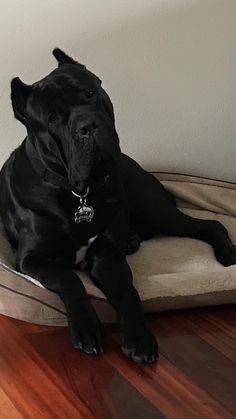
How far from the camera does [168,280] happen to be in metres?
1.66

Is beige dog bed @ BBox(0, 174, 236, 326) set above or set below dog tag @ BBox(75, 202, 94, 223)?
below

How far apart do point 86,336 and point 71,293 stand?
4.7 inches

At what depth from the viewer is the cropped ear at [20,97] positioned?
1.59m

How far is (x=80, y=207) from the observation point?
170 centimetres

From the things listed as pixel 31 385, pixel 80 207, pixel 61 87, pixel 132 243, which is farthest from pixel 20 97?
pixel 31 385

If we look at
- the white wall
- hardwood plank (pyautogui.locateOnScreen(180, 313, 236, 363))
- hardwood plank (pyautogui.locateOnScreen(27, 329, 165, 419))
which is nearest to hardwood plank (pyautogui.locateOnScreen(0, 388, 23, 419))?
hardwood plank (pyautogui.locateOnScreen(27, 329, 165, 419))

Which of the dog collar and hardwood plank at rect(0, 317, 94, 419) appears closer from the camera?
hardwood plank at rect(0, 317, 94, 419)

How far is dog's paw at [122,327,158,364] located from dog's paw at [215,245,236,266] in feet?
1.31

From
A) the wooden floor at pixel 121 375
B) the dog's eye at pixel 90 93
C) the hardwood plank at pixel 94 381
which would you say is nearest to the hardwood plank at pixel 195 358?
the wooden floor at pixel 121 375

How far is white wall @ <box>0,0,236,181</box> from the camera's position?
204cm

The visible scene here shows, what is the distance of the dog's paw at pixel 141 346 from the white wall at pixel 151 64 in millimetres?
879

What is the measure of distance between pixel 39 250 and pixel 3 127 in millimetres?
534

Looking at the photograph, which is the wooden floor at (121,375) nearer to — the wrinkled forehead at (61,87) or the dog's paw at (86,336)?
the dog's paw at (86,336)

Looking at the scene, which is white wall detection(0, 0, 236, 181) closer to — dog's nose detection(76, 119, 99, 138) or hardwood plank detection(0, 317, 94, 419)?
dog's nose detection(76, 119, 99, 138)
